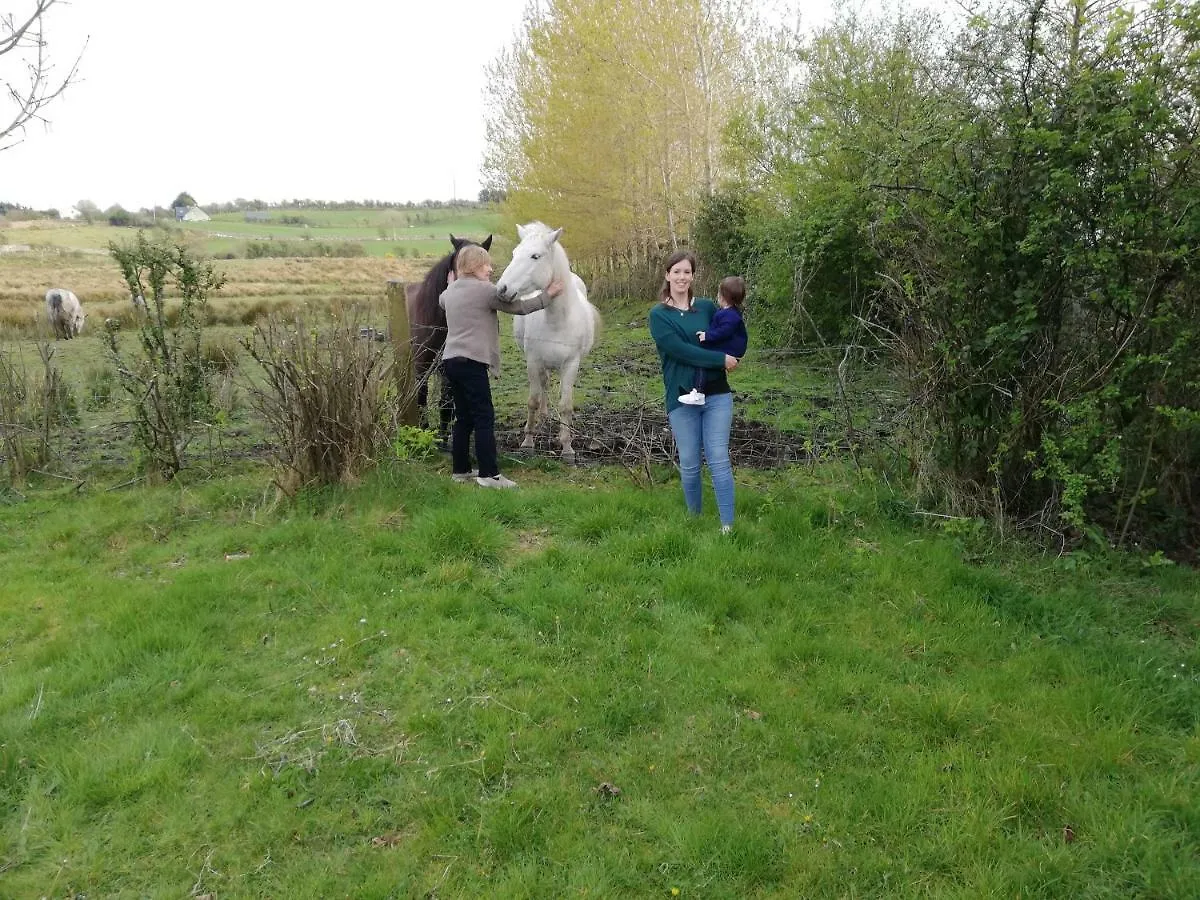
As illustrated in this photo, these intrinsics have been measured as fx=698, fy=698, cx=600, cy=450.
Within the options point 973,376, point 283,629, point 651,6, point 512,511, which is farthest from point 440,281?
point 651,6

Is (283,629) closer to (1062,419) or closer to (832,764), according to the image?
(832,764)

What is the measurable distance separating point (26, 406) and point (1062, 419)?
8773 millimetres

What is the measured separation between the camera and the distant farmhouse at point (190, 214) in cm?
5640

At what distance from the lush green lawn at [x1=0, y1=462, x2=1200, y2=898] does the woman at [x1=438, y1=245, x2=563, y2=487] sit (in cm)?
80

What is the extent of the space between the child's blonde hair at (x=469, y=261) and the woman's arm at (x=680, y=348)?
69.3 inches

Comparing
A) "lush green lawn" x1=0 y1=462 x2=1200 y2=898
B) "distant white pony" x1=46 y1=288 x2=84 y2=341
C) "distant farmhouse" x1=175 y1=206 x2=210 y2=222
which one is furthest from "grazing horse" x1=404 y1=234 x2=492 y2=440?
"distant farmhouse" x1=175 y1=206 x2=210 y2=222

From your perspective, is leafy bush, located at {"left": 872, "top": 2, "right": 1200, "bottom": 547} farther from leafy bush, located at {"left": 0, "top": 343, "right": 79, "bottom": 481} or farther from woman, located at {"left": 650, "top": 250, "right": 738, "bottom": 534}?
leafy bush, located at {"left": 0, "top": 343, "right": 79, "bottom": 481}

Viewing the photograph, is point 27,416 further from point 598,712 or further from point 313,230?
point 313,230

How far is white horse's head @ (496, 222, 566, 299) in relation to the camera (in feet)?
18.5

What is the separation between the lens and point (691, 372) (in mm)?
4430

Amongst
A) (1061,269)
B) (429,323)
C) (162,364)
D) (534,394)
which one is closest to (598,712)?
(1061,269)

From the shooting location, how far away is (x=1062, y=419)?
4379 millimetres

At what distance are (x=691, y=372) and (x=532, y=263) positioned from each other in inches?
83.4

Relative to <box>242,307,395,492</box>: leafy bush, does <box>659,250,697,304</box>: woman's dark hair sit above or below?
above
